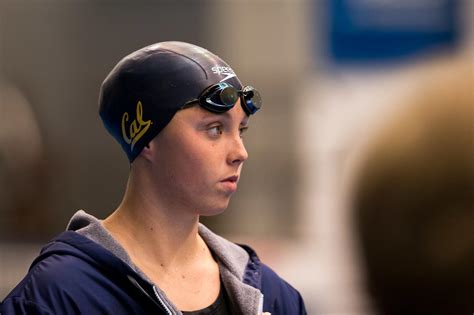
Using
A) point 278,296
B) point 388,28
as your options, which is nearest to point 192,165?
point 278,296

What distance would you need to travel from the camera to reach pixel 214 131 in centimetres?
393

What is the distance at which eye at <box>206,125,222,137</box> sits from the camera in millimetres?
3930

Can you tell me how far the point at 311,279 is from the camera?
16438 millimetres

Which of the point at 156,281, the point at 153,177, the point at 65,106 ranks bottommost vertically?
the point at 65,106

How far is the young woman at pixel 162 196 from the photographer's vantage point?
381 cm

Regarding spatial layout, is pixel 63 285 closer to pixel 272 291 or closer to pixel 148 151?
pixel 148 151

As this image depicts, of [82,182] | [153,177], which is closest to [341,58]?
[82,182]

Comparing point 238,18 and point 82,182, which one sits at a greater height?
point 238,18

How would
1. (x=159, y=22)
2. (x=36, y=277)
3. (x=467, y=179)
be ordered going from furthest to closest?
(x=159, y=22), (x=36, y=277), (x=467, y=179)

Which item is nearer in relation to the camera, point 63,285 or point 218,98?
point 63,285

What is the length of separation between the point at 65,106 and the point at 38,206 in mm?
2173

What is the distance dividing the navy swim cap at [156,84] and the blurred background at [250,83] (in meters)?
12.6

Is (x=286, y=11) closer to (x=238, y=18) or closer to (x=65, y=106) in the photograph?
(x=238, y=18)

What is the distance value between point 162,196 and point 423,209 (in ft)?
3.79
